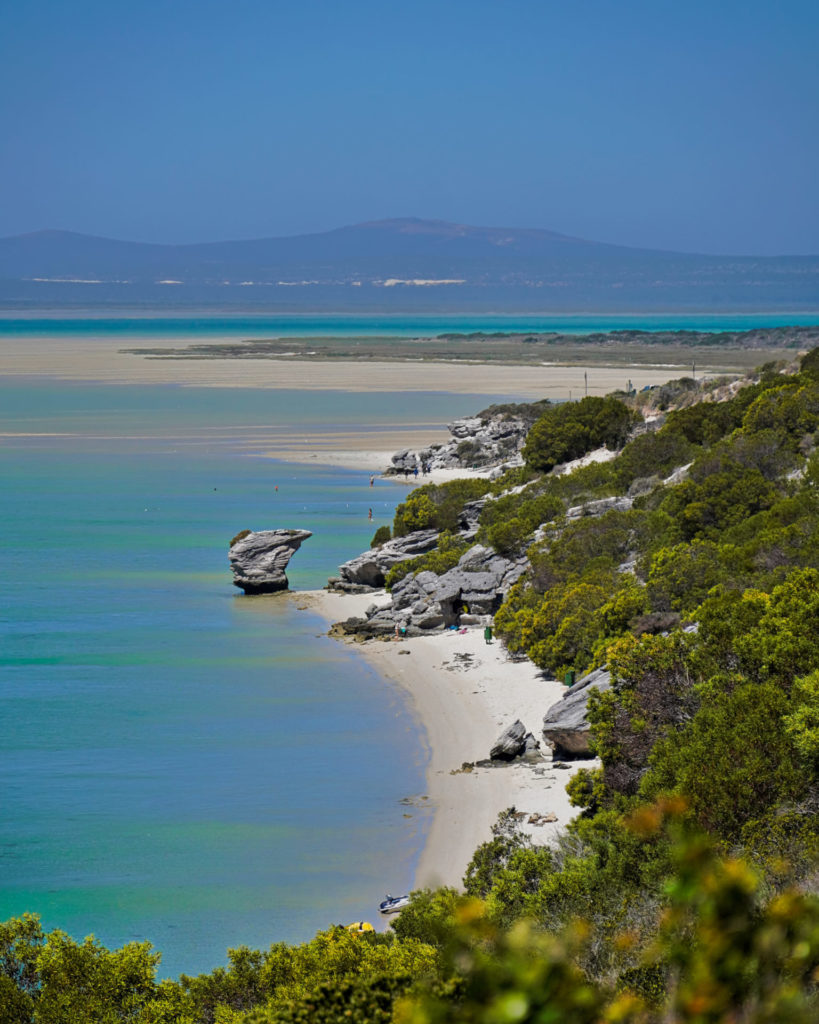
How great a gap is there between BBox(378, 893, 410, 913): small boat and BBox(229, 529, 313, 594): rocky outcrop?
19328 mm

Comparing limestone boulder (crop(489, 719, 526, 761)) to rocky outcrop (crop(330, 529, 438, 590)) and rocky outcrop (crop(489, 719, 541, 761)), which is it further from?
rocky outcrop (crop(330, 529, 438, 590))

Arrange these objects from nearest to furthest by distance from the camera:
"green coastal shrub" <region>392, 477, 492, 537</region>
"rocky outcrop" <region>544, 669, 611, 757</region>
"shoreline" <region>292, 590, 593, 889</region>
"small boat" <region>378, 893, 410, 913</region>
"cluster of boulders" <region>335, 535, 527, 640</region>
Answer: "small boat" <region>378, 893, 410, 913</region> < "shoreline" <region>292, 590, 593, 889</region> < "rocky outcrop" <region>544, 669, 611, 757</region> < "cluster of boulders" <region>335, 535, 527, 640</region> < "green coastal shrub" <region>392, 477, 492, 537</region>

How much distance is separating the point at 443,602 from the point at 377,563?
5.59 m

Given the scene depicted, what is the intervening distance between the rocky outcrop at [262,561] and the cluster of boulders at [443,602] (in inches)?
169

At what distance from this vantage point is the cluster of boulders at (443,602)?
93.9 feet

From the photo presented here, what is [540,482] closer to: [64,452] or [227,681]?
[227,681]

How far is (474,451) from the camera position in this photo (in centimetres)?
5791

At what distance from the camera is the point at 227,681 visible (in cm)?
2561

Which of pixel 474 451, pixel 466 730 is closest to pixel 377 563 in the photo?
pixel 466 730

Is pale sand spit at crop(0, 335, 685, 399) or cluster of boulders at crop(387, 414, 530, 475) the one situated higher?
pale sand spit at crop(0, 335, 685, 399)

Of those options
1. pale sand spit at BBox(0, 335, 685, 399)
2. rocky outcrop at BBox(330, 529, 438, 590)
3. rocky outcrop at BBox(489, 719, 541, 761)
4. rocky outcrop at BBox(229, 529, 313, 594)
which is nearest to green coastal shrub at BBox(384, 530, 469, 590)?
rocky outcrop at BBox(330, 529, 438, 590)

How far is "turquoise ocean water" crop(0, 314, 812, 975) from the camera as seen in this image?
52.6 feet

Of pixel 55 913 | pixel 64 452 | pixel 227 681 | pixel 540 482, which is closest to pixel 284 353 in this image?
pixel 64 452

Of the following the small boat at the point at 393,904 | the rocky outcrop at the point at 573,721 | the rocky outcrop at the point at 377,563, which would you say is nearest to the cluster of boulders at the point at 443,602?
the rocky outcrop at the point at 377,563
